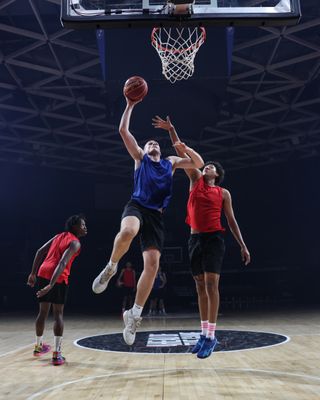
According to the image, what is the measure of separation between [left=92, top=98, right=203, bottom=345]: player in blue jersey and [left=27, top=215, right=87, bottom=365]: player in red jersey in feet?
5.45

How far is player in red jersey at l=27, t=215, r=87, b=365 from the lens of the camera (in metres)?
6.02

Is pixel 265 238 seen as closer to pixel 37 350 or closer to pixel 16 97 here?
pixel 16 97

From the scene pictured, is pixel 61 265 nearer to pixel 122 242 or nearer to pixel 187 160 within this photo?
pixel 122 242

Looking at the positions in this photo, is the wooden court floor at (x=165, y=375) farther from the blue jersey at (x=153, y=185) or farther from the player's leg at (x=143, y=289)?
the blue jersey at (x=153, y=185)

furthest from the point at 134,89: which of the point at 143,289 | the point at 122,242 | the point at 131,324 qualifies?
the point at 131,324

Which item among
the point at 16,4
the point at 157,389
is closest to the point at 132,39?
the point at 16,4

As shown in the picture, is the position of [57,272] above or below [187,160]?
below

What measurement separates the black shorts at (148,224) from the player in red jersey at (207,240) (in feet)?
2.18

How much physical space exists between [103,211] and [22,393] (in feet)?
60.9

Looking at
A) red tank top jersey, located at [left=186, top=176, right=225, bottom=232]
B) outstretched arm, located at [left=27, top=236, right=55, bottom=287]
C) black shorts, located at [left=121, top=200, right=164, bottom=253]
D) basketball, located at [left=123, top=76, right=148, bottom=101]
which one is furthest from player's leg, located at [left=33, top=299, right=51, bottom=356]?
basketball, located at [left=123, top=76, right=148, bottom=101]

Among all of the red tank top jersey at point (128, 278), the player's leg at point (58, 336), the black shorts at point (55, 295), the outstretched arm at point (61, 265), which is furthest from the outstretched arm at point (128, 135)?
the red tank top jersey at point (128, 278)

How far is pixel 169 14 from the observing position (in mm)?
5047

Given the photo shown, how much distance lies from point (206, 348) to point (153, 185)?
1.88m

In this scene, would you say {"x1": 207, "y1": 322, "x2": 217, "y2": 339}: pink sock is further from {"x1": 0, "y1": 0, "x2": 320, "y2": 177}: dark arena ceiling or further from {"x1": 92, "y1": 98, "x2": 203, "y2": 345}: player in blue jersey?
{"x1": 0, "y1": 0, "x2": 320, "y2": 177}: dark arena ceiling
